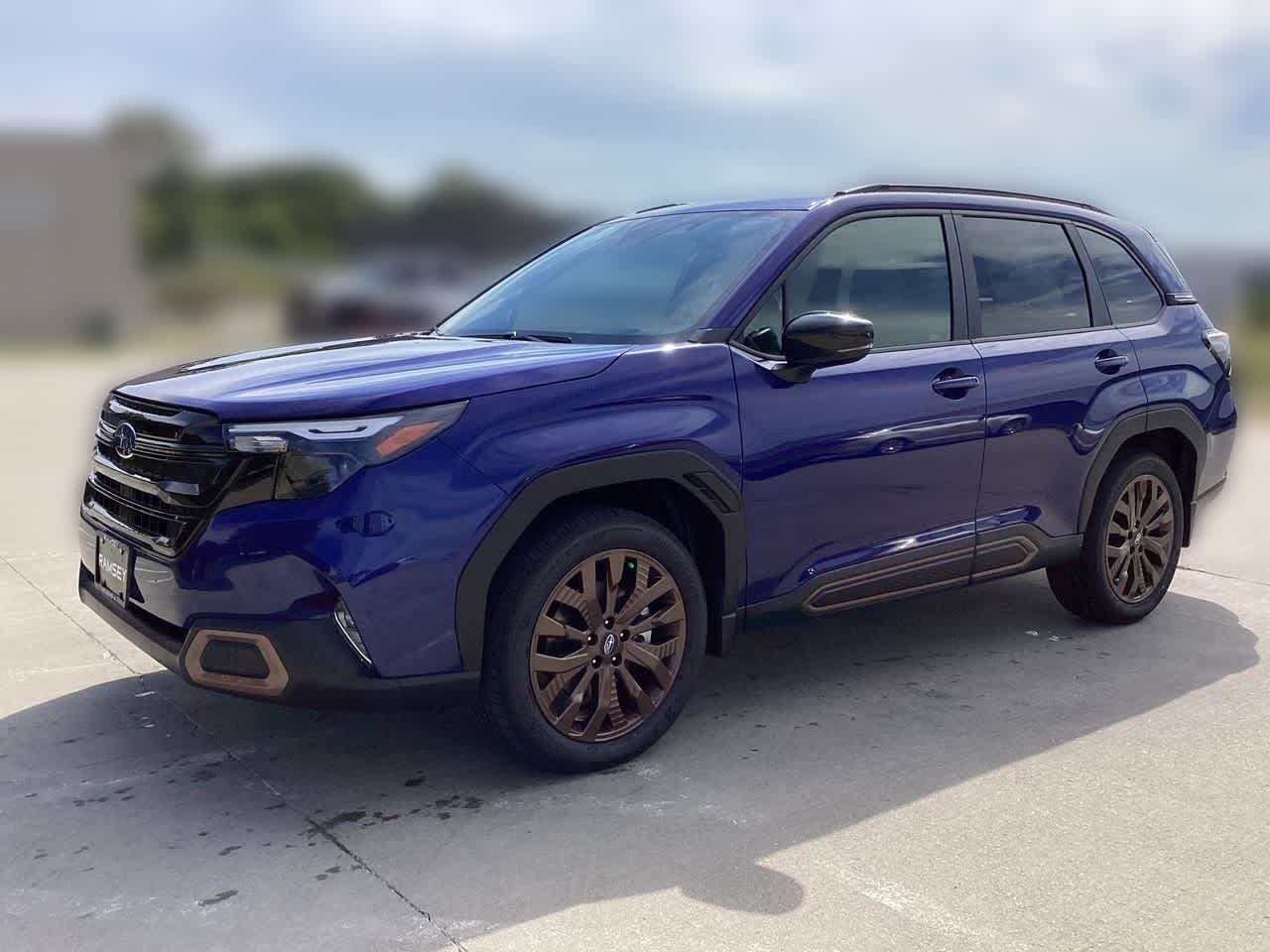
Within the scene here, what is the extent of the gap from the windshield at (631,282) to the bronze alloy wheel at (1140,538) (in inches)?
84.3

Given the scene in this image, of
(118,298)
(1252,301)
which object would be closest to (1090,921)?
(1252,301)

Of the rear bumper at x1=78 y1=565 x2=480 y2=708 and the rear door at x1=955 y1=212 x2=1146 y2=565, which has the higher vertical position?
the rear door at x1=955 y1=212 x2=1146 y2=565

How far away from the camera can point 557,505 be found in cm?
421

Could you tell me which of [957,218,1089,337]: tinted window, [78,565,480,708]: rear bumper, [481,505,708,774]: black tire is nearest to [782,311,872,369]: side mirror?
[481,505,708,774]: black tire

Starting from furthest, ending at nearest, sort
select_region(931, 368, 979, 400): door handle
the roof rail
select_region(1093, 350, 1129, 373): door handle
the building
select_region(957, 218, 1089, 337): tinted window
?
1. the building
2. select_region(1093, 350, 1129, 373): door handle
3. select_region(957, 218, 1089, 337): tinted window
4. the roof rail
5. select_region(931, 368, 979, 400): door handle

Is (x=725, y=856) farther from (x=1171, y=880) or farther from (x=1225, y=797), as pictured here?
(x=1225, y=797)

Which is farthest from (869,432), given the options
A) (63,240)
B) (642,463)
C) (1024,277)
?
(63,240)

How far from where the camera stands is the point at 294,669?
12.5 feet

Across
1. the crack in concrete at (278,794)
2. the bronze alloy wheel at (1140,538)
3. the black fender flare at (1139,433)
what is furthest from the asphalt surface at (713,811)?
the black fender flare at (1139,433)

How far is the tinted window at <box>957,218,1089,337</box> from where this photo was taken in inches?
213

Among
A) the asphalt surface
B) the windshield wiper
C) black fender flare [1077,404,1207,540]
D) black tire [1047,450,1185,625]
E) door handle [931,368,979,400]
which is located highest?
the windshield wiper

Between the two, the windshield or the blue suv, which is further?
the windshield

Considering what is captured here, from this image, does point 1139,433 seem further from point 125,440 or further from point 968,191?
point 125,440

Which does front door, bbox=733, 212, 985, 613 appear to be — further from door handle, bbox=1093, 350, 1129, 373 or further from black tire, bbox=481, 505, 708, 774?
door handle, bbox=1093, 350, 1129, 373
